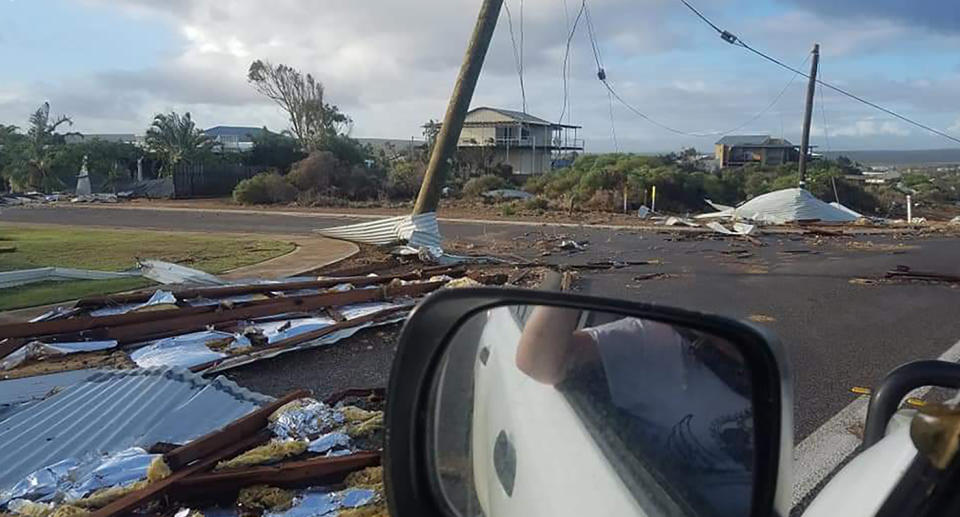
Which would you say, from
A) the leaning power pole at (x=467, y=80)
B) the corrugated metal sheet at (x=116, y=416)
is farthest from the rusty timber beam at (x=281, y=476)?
the leaning power pole at (x=467, y=80)

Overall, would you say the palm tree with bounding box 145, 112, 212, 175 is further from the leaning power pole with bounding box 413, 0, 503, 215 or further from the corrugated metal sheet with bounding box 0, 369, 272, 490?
the corrugated metal sheet with bounding box 0, 369, 272, 490

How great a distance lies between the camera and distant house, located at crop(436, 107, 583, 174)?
64688 millimetres

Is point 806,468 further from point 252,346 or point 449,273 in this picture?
point 449,273

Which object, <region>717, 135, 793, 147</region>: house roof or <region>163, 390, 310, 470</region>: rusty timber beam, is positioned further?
<region>717, 135, 793, 147</region>: house roof

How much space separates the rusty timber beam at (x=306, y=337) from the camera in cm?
630

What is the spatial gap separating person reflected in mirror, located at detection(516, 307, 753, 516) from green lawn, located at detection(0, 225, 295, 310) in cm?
973

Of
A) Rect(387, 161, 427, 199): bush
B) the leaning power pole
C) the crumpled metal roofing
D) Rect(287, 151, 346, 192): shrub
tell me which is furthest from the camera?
Rect(387, 161, 427, 199): bush

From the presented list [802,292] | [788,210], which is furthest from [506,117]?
[802,292]

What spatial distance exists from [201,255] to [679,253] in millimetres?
10024

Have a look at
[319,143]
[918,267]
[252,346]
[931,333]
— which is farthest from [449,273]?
[319,143]

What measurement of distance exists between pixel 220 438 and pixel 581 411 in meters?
2.97

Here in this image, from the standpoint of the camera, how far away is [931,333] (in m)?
8.15

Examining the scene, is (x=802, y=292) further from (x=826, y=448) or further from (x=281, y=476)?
(x=281, y=476)

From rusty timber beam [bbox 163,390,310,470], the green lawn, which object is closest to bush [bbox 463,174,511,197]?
the green lawn
